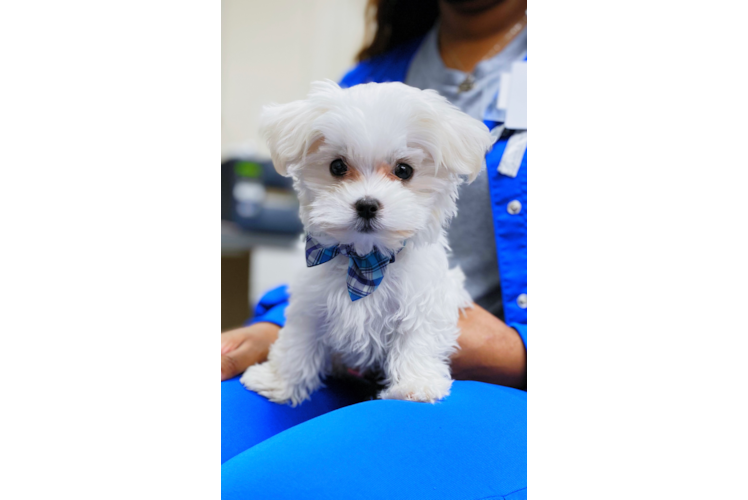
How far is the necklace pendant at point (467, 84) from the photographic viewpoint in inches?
48.6

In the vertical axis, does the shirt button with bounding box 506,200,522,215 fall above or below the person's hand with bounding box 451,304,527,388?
above

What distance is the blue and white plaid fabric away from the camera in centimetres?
89

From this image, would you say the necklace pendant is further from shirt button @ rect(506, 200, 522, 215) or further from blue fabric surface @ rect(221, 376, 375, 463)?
blue fabric surface @ rect(221, 376, 375, 463)

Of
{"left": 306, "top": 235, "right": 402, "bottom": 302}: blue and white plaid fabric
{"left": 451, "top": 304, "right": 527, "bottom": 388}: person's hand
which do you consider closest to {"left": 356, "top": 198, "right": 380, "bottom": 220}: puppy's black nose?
{"left": 306, "top": 235, "right": 402, "bottom": 302}: blue and white plaid fabric

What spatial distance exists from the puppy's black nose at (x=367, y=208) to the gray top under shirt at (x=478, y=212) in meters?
0.45

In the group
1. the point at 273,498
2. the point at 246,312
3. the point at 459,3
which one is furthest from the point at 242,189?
the point at 273,498

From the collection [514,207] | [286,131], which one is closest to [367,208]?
[286,131]

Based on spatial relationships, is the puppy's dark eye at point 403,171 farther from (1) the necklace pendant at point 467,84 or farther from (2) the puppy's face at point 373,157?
(1) the necklace pendant at point 467,84

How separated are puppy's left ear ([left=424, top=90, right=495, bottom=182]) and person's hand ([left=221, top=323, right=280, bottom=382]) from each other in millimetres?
621

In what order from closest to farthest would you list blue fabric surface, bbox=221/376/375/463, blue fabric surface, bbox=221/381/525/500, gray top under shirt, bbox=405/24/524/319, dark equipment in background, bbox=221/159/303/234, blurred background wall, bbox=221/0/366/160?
blue fabric surface, bbox=221/381/525/500, blue fabric surface, bbox=221/376/375/463, blurred background wall, bbox=221/0/366/160, gray top under shirt, bbox=405/24/524/319, dark equipment in background, bbox=221/159/303/234

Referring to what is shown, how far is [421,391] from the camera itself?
2.89ft

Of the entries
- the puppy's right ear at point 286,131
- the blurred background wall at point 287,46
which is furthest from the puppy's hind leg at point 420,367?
the blurred background wall at point 287,46
